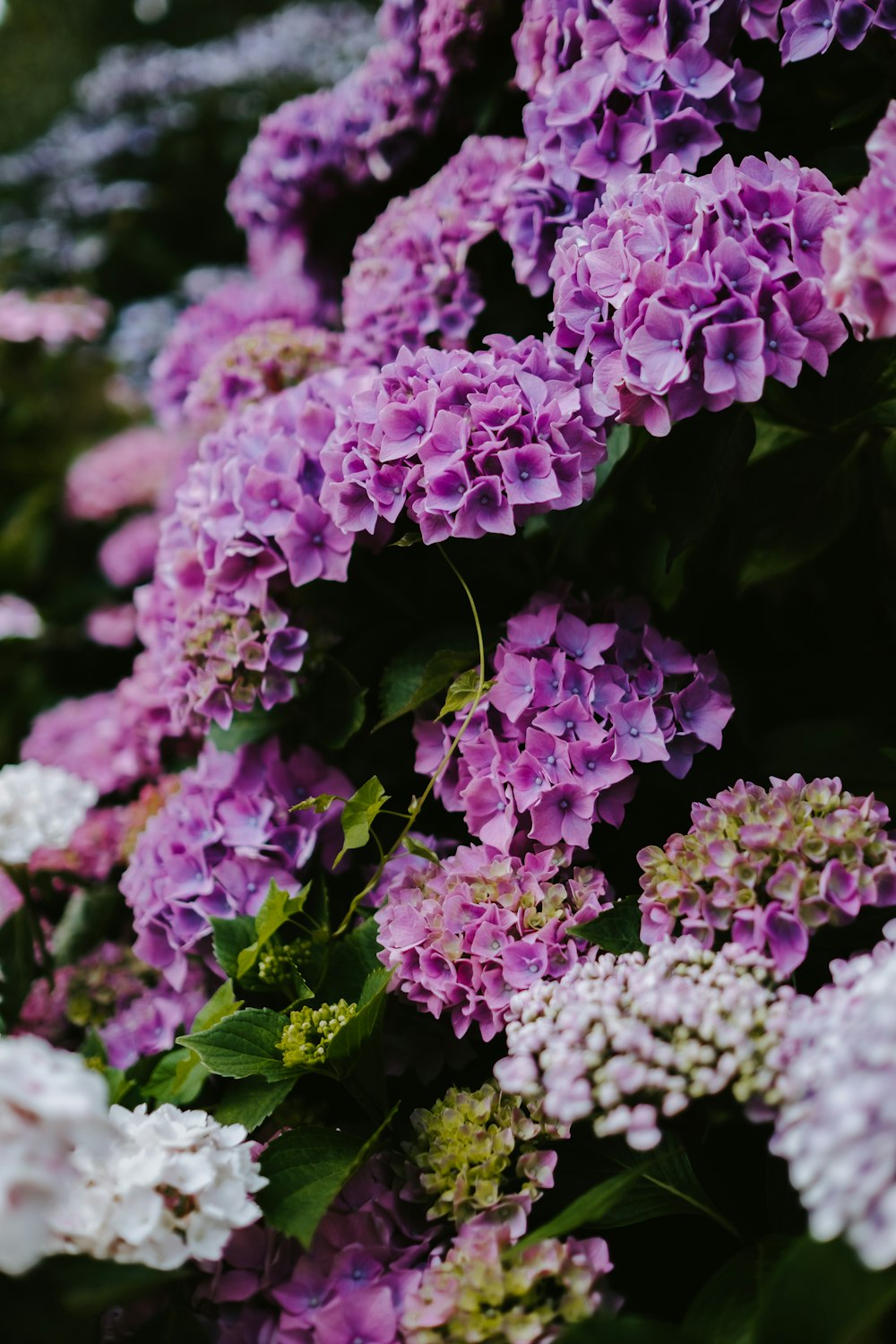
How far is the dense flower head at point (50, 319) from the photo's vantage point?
183cm

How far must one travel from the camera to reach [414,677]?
37.3 inches

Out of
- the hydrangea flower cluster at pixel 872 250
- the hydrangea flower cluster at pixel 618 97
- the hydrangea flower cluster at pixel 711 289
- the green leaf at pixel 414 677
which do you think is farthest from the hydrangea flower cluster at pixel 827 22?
the green leaf at pixel 414 677

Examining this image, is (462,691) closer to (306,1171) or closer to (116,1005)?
(306,1171)

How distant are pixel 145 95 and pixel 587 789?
281 centimetres

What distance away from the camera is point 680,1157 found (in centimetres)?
75

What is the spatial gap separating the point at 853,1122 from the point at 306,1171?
42 centimetres

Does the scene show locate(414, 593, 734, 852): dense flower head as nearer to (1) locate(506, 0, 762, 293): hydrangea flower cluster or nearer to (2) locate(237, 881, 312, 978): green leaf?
(2) locate(237, 881, 312, 978): green leaf

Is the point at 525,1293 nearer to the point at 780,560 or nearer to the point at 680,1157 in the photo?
the point at 680,1157

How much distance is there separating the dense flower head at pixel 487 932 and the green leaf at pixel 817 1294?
0.83ft

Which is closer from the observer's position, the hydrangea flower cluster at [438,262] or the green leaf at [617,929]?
the green leaf at [617,929]

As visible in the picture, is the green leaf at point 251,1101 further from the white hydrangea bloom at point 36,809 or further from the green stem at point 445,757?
the white hydrangea bloom at point 36,809

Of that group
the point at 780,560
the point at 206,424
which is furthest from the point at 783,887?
the point at 206,424

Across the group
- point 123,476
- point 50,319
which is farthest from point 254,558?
point 50,319

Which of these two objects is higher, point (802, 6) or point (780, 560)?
point (802, 6)
